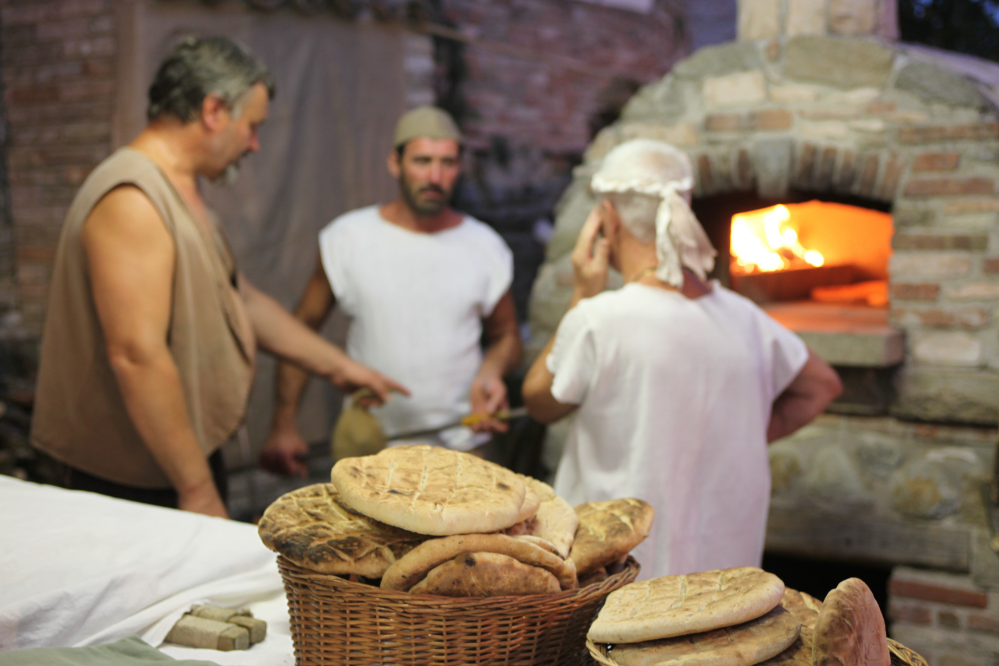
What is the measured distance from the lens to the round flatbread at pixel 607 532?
125 centimetres

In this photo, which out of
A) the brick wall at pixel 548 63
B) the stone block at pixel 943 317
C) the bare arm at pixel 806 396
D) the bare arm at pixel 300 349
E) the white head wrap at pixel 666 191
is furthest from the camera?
the brick wall at pixel 548 63

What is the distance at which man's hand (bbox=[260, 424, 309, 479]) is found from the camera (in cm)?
319

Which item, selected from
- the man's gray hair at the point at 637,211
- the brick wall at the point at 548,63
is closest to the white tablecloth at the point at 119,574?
the man's gray hair at the point at 637,211

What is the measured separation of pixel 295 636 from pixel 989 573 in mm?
3018

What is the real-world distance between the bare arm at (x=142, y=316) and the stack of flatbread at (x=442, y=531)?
97 cm

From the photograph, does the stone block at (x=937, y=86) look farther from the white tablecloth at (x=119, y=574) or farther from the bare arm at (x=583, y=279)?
the white tablecloth at (x=119, y=574)

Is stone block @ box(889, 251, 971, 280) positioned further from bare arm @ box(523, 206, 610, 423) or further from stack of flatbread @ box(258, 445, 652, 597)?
stack of flatbread @ box(258, 445, 652, 597)

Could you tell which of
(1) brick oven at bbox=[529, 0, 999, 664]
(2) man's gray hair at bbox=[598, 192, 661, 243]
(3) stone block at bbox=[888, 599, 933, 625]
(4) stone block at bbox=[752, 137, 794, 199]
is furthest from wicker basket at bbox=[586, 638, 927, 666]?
(4) stone block at bbox=[752, 137, 794, 199]

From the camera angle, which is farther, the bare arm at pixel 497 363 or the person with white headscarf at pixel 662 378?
the bare arm at pixel 497 363

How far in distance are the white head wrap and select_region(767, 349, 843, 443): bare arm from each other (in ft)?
1.59

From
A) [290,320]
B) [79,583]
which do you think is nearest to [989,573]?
[290,320]

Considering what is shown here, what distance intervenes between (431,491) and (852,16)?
10.2 ft

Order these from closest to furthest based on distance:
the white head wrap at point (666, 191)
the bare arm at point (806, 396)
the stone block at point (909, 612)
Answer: the white head wrap at point (666, 191) → the bare arm at point (806, 396) → the stone block at point (909, 612)

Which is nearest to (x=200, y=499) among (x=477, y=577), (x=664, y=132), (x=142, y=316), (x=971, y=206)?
(x=142, y=316)
